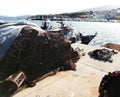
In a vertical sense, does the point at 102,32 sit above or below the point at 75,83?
below

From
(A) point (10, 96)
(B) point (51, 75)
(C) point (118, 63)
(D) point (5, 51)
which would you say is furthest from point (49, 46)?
(C) point (118, 63)

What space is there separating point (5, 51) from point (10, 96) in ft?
5.92

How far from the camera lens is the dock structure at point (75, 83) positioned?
7.60m

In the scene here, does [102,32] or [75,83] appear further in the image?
[102,32]

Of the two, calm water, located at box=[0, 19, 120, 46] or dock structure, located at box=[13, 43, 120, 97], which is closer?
dock structure, located at box=[13, 43, 120, 97]

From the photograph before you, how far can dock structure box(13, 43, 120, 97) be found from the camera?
7604 mm

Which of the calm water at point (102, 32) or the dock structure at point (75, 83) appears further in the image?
the calm water at point (102, 32)

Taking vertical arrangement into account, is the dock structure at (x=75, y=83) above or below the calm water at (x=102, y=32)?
above

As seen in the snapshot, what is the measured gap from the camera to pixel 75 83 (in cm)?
845

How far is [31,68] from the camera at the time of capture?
8.68 m

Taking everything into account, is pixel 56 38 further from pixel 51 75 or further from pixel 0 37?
pixel 0 37

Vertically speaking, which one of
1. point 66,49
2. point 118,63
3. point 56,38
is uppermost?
point 56,38

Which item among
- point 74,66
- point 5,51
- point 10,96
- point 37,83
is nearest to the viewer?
point 10,96

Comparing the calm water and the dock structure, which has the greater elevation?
the dock structure
